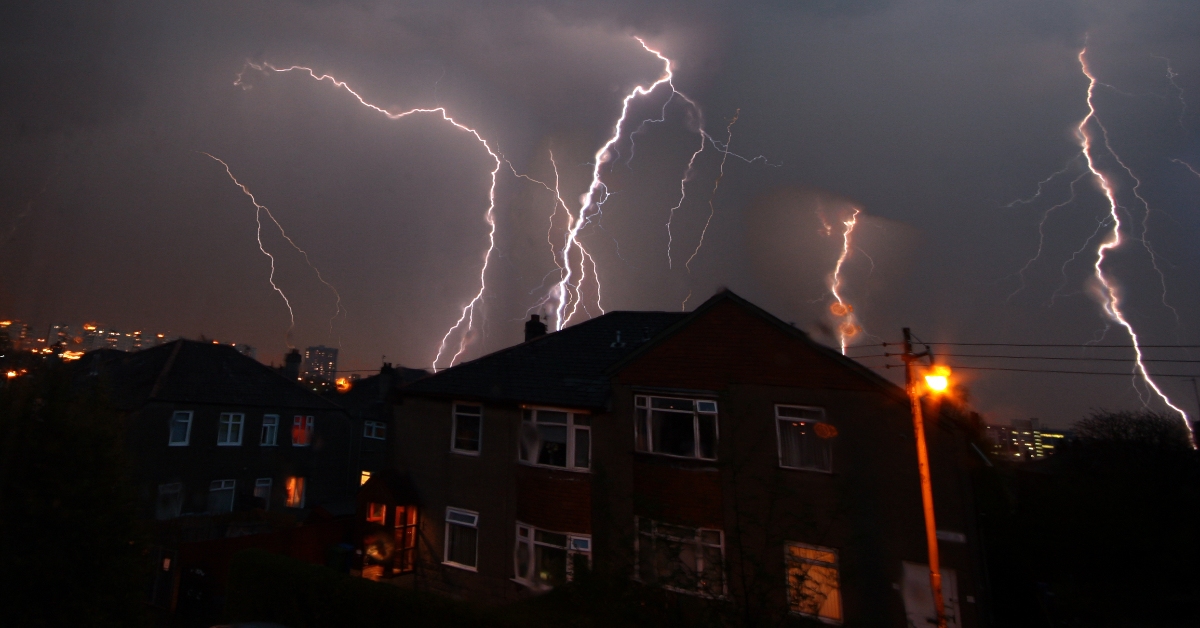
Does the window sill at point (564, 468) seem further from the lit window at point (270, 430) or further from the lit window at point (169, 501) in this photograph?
the lit window at point (270, 430)

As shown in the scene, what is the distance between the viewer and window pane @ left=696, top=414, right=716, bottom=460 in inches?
453

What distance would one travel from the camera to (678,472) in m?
11.6

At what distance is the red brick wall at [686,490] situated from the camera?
11188 millimetres

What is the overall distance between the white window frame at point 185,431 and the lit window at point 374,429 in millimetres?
8894

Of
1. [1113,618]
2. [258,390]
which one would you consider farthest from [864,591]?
[258,390]

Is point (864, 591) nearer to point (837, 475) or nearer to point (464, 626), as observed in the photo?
point (837, 475)

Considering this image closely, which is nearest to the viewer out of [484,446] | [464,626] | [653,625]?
[653,625]

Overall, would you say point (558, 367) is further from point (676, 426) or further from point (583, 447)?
point (676, 426)

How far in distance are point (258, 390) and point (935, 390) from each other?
2676 cm

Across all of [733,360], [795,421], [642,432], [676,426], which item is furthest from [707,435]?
[795,421]

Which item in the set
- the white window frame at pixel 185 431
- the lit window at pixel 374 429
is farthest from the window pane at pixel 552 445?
the lit window at pixel 374 429

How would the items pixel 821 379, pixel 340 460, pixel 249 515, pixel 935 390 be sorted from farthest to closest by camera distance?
pixel 340 460 < pixel 249 515 < pixel 821 379 < pixel 935 390

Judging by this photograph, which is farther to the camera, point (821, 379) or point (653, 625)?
point (821, 379)

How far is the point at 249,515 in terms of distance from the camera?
20.3m
